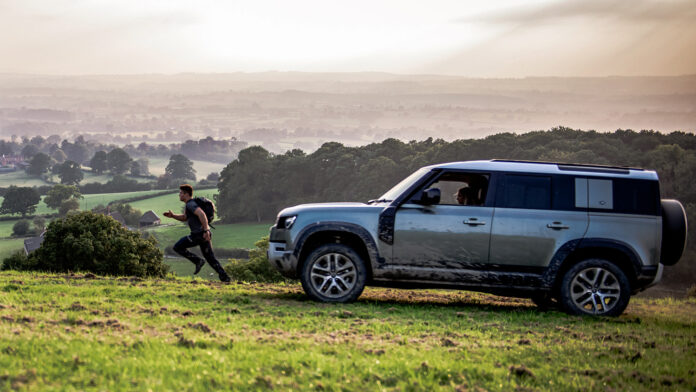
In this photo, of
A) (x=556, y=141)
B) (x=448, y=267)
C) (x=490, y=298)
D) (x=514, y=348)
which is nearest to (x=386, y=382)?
(x=514, y=348)

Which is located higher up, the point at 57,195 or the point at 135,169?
the point at 135,169

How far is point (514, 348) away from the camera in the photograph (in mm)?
7883

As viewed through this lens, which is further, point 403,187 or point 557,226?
point 403,187

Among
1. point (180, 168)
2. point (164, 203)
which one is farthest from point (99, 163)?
point (164, 203)

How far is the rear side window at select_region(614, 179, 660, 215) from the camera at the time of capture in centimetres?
1072

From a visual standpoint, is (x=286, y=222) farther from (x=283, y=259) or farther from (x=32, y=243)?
(x=32, y=243)

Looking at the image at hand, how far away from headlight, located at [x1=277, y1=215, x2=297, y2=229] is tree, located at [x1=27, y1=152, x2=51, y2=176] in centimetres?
18271

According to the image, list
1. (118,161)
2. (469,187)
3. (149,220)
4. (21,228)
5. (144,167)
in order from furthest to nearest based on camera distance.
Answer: (144,167), (118,161), (149,220), (21,228), (469,187)

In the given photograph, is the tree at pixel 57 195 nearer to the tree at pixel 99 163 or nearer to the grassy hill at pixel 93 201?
the grassy hill at pixel 93 201

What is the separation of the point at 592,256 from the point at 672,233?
127 centimetres

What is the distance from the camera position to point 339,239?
1112 centimetres

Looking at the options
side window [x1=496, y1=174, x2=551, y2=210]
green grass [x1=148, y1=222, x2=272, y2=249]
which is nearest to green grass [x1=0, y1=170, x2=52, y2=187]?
green grass [x1=148, y1=222, x2=272, y2=249]

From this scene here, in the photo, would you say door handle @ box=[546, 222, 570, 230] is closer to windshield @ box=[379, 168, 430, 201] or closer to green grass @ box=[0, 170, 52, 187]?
windshield @ box=[379, 168, 430, 201]

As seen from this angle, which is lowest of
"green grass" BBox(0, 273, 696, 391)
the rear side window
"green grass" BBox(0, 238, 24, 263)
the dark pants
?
"green grass" BBox(0, 238, 24, 263)
